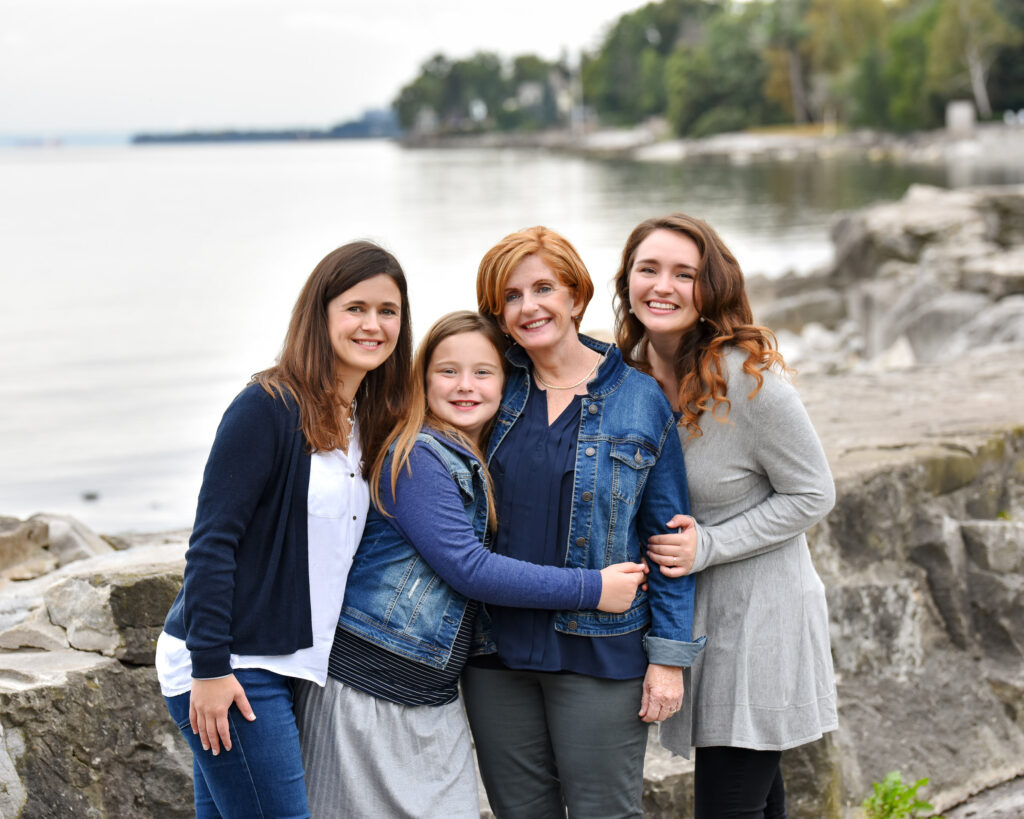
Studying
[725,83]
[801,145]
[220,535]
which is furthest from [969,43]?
[220,535]

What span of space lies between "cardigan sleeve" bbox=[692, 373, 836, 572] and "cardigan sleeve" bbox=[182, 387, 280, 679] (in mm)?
1058

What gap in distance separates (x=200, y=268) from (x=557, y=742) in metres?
31.7

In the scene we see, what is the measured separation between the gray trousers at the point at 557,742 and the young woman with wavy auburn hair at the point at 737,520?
0.26 meters

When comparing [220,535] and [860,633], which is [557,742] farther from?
[860,633]

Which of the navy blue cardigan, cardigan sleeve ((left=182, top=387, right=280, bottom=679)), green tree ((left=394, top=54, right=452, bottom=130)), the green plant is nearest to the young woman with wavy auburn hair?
the navy blue cardigan

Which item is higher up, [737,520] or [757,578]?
[737,520]

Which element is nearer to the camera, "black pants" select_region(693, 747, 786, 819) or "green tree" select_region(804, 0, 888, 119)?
"black pants" select_region(693, 747, 786, 819)

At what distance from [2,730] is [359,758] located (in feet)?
3.84

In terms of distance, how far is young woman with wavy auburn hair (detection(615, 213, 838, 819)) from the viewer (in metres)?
2.66

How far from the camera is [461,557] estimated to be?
7.87 feet

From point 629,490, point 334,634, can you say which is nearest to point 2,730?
point 334,634

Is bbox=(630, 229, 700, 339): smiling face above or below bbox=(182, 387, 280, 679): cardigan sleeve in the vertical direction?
above

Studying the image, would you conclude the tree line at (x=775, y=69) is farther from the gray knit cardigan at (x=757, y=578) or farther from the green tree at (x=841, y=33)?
the gray knit cardigan at (x=757, y=578)

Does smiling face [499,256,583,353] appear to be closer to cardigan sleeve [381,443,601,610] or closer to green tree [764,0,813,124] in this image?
cardigan sleeve [381,443,601,610]
